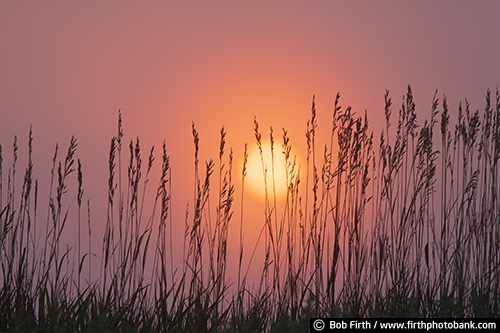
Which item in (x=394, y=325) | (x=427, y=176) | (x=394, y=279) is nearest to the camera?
(x=394, y=325)

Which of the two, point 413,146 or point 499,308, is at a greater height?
point 413,146

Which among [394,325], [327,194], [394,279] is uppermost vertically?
[327,194]

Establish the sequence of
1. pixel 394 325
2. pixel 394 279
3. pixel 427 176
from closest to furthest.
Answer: pixel 394 325, pixel 394 279, pixel 427 176

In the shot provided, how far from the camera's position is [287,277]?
364cm

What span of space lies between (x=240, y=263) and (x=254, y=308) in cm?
33

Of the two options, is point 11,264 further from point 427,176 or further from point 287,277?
point 427,176

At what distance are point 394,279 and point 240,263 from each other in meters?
0.87

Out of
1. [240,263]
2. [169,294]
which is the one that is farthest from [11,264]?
[240,263]

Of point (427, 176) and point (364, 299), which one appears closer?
point (364, 299)

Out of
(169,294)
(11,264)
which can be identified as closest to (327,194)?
(169,294)

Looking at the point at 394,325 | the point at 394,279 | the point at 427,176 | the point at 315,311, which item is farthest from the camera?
the point at 427,176

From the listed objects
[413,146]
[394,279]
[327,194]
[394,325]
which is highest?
[413,146]

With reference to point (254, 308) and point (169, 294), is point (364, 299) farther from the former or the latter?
point (169, 294)

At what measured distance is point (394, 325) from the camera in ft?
9.24
